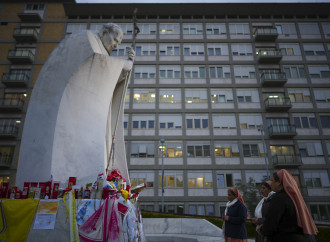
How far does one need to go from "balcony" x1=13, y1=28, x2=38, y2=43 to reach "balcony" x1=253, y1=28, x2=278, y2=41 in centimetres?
2934

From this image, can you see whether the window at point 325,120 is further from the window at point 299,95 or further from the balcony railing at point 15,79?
the balcony railing at point 15,79

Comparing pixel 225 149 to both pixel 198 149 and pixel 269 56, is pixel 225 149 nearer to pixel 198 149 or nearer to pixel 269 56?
pixel 198 149

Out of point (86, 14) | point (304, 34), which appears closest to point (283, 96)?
point (304, 34)

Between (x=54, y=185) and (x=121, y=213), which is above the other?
(x=54, y=185)

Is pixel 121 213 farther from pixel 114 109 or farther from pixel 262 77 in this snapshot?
pixel 262 77

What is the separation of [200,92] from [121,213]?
85.0ft

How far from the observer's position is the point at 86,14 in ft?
104

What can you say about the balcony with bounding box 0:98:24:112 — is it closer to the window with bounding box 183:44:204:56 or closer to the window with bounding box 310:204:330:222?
the window with bounding box 183:44:204:56

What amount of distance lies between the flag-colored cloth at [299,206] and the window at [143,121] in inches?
963

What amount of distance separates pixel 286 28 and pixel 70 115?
34725 millimetres

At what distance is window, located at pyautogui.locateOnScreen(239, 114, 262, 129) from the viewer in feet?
89.0

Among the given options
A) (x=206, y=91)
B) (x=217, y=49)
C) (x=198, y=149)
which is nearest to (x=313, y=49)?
(x=217, y=49)

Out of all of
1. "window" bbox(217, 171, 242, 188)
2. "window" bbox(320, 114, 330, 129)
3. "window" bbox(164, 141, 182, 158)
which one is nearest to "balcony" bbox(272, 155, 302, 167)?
"window" bbox(217, 171, 242, 188)

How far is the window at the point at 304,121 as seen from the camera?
89.1ft
